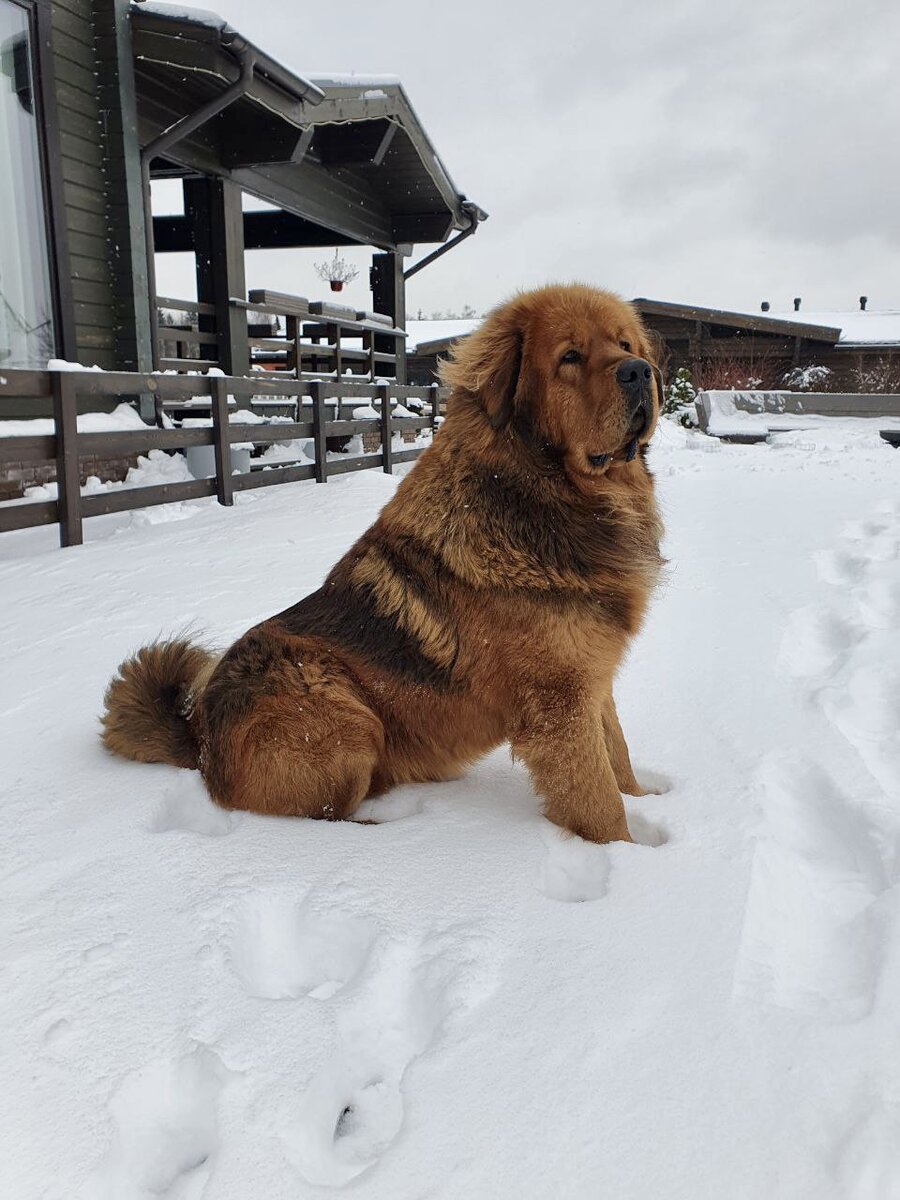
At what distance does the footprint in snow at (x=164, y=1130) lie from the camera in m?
1.22

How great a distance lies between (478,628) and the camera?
229 cm

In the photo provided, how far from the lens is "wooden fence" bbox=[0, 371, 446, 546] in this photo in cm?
577

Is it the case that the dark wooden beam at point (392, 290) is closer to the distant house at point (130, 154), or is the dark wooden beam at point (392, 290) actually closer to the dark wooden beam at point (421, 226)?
the dark wooden beam at point (421, 226)

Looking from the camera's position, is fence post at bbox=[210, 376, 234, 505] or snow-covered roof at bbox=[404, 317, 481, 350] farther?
snow-covered roof at bbox=[404, 317, 481, 350]

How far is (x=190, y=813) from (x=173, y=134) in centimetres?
859

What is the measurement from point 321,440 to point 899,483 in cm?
661

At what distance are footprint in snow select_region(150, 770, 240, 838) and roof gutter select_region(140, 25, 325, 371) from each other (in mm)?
7697

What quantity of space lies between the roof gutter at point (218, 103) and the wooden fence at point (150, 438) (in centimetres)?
→ 126

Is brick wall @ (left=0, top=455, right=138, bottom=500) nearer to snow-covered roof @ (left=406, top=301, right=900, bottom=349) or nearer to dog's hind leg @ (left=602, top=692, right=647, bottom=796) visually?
dog's hind leg @ (left=602, top=692, right=647, bottom=796)

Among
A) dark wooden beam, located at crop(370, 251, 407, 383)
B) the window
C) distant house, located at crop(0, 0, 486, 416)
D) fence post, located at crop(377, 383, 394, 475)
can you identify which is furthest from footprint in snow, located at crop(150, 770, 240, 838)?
dark wooden beam, located at crop(370, 251, 407, 383)

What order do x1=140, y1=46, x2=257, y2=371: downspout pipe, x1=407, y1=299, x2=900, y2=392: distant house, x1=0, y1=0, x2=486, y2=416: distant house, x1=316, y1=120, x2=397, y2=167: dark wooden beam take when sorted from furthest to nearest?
x1=407, y1=299, x2=900, y2=392: distant house, x1=316, y1=120, x2=397, y2=167: dark wooden beam, x1=140, y1=46, x2=257, y2=371: downspout pipe, x1=0, y1=0, x2=486, y2=416: distant house

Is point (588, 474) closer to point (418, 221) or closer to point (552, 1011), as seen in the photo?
point (552, 1011)

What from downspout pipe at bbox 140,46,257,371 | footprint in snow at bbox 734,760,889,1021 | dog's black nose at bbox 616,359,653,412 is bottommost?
footprint in snow at bbox 734,760,889,1021

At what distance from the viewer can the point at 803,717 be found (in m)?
2.87
